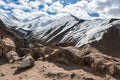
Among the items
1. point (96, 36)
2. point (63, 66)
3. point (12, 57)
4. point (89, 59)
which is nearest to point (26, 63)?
point (63, 66)

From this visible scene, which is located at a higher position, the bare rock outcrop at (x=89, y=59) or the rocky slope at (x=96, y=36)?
the bare rock outcrop at (x=89, y=59)

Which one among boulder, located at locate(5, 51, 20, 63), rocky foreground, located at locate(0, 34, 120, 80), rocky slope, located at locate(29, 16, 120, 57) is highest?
rocky foreground, located at locate(0, 34, 120, 80)

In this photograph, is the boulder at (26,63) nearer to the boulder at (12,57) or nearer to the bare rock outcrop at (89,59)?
the bare rock outcrop at (89,59)

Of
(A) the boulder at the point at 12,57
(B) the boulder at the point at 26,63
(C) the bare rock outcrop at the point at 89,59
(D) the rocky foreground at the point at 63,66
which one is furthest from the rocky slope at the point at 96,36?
(B) the boulder at the point at 26,63

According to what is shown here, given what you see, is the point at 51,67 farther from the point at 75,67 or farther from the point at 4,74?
the point at 4,74

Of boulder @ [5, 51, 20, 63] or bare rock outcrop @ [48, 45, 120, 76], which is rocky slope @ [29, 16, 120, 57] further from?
bare rock outcrop @ [48, 45, 120, 76]

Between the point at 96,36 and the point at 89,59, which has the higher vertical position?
the point at 89,59

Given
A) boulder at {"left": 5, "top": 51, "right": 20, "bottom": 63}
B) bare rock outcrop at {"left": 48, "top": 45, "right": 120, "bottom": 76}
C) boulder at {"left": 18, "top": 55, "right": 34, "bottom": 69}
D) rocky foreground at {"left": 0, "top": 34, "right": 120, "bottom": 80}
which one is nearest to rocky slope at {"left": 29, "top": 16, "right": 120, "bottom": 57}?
boulder at {"left": 5, "top": 51, "right": 20, "bottom": 63}

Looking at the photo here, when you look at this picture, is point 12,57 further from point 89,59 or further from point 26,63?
point 89,59

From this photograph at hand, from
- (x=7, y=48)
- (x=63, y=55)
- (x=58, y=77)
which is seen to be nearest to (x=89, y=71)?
(x=58, y=77)

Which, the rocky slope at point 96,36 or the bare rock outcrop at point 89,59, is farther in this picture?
the rocky slope at point 96,36

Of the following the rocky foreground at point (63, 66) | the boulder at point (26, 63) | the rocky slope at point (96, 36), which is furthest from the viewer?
the rocky slope at point (96, 36)

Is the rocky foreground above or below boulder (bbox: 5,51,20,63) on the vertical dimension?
above

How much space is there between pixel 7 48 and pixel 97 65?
8430 millimetres
